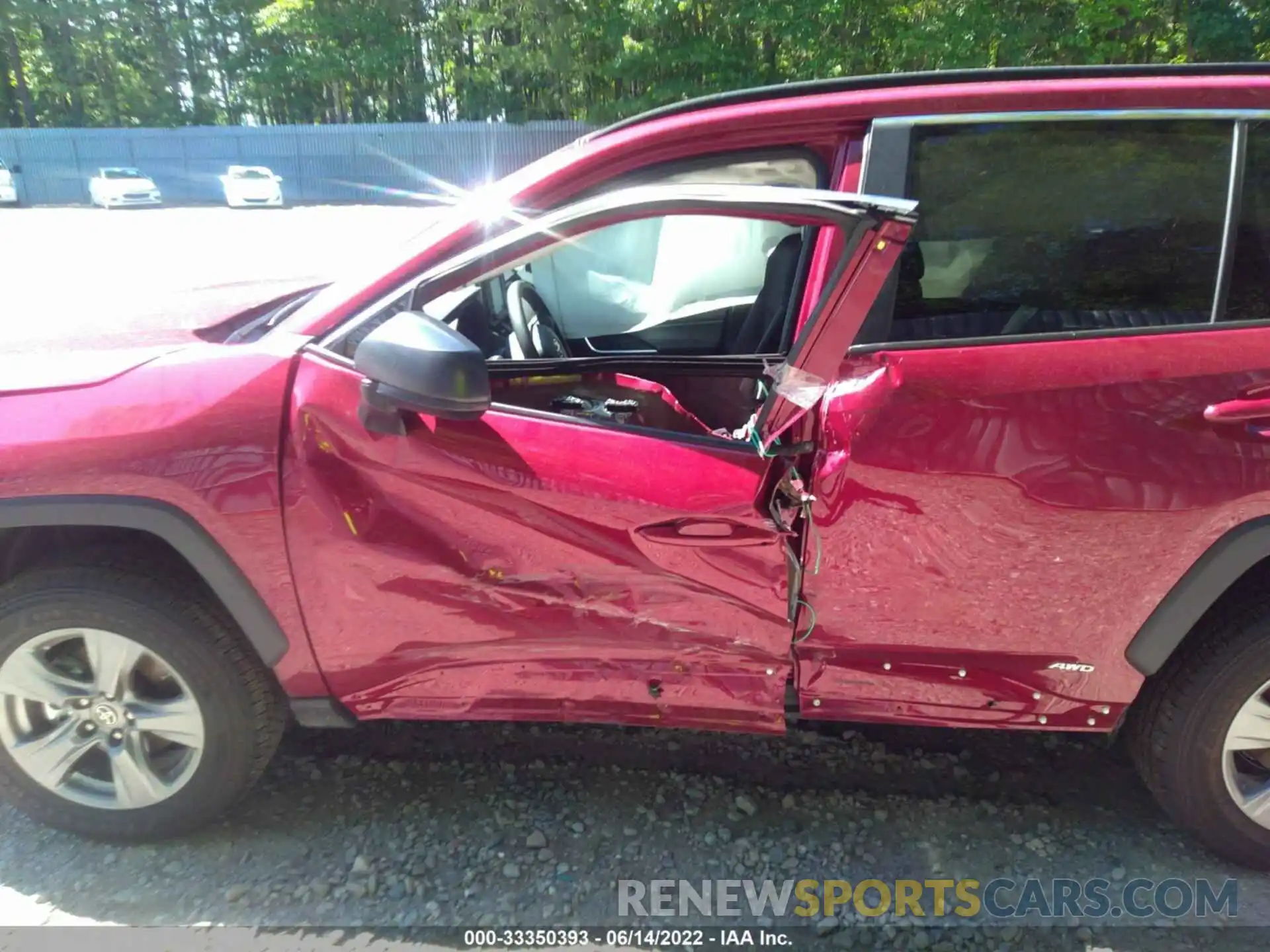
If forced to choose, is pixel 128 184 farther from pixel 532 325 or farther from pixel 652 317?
pixel 532 325

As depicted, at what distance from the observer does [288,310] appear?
238 cm

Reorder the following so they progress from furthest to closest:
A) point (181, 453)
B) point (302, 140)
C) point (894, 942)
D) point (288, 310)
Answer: point (302, 140) < point (288, 310) < point (894, 942) < point (181, 453)

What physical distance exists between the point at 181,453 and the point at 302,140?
36.4m

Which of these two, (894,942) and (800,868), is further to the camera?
(800,868)

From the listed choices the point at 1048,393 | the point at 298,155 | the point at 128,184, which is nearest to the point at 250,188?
the point at 128,184

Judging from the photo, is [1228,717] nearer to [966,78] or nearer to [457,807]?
[966,78]

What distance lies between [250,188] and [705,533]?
29.4 m

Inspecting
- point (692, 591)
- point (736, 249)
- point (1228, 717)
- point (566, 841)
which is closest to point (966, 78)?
point (736, 249)

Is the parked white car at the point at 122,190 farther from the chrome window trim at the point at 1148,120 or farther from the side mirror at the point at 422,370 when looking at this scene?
the chrome window trim at the point at 1148,120

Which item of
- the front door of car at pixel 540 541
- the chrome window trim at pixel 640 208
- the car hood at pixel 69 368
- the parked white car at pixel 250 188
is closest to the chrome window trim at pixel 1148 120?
the chrome window trim at pixel 640 208

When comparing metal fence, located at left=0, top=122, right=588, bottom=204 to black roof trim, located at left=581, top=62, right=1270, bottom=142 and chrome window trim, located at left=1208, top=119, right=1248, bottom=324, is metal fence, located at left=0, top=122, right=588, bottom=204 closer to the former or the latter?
black roof trim, located at left=581, top=62, right=1270, bottom=142

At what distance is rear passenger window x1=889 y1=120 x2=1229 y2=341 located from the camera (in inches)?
77.3

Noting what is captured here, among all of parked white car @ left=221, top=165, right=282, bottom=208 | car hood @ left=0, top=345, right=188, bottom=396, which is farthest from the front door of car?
parked white car @ left=221, top=165, right=282, bottom=208

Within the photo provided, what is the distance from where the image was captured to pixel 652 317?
3293 millimetres
